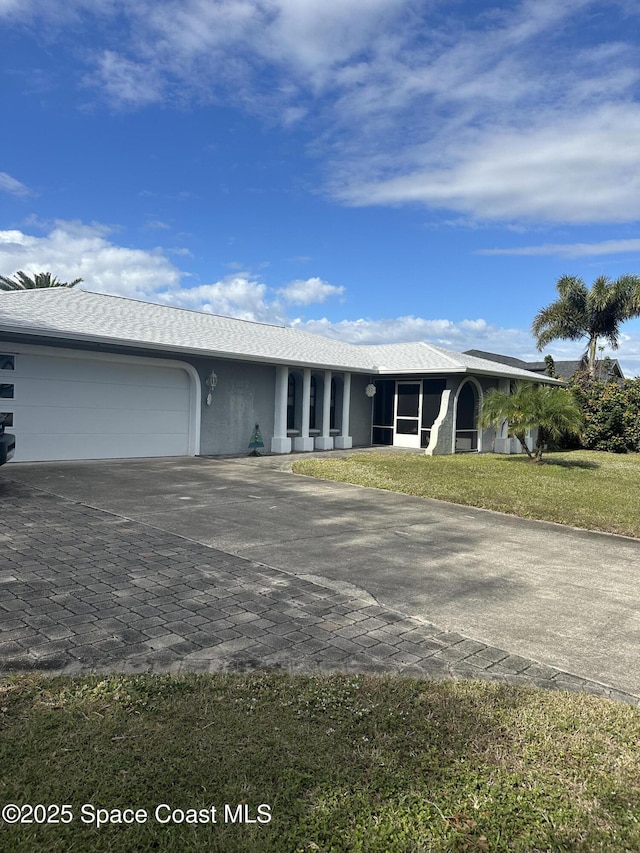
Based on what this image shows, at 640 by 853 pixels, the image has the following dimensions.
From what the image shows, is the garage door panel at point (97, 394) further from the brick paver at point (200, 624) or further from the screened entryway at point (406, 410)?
the screened entryway at point (406, 410)

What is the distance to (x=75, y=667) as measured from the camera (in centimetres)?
337

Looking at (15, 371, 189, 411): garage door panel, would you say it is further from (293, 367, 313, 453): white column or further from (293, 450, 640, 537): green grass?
(293, 367, 313, 453): white column

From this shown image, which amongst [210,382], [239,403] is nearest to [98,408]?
[210,382]

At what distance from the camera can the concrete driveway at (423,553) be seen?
423 centimetres

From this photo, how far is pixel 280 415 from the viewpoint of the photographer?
58.2 feet

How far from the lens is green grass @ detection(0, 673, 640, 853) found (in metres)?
2.15

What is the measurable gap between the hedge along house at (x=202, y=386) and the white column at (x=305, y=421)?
4 centimetres

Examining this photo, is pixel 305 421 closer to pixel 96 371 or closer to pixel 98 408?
pixel 98 408

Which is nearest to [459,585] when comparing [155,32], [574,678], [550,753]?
[574,678]

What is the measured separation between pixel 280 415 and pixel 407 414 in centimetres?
552

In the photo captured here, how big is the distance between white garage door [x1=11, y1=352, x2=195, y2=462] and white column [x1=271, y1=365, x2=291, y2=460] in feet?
9.57

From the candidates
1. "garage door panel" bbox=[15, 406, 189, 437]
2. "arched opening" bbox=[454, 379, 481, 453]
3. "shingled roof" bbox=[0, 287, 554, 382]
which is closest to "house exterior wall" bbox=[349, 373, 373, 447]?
"shingled roof" bbox=[0, 287, 554, 382]

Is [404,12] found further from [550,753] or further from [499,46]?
[550,753]

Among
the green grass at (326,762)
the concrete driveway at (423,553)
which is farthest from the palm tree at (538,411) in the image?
the green grass at (326,762)
